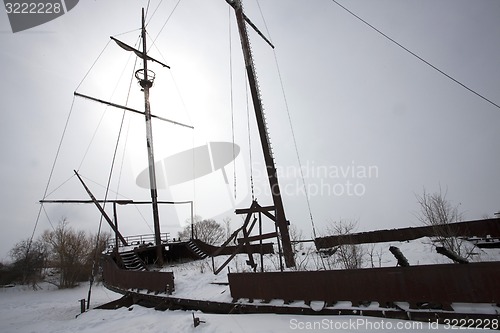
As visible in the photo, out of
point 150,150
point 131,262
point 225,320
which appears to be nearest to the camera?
point 225,320

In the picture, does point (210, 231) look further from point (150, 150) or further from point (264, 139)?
point (264, 139)

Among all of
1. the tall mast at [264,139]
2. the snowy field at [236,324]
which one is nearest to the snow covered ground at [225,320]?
the snowy field at [236,324]

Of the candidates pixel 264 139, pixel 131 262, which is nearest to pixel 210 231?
pixel 131 262

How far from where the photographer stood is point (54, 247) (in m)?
42.8

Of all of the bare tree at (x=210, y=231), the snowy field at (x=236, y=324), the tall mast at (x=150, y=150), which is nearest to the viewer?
the snowy field at (x=236, y=324)

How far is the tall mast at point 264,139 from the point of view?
35.8 ft

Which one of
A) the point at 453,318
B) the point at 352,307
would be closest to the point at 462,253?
the point at 453,318

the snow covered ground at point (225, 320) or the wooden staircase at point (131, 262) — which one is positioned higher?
the wooden staircase at point (131, 262)

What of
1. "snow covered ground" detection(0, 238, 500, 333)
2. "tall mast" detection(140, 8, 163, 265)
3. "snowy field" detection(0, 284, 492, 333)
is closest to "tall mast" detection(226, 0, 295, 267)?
"snow covered ground" detection(0, 238, 500, 333)

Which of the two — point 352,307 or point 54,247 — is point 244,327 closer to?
point 352,307

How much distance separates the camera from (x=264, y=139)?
12047mm

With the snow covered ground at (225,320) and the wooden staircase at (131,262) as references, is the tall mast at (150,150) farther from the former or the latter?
the snow covered ground at (225,320)

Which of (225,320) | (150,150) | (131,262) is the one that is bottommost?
(225,320)

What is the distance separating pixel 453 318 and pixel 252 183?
8044mm
